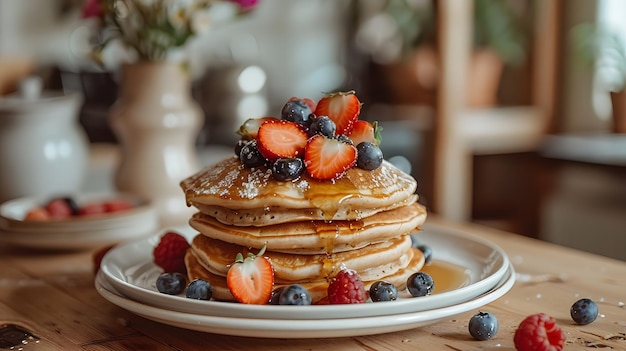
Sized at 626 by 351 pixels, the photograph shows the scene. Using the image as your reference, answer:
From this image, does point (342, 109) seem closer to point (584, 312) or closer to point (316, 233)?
point (316, 233)

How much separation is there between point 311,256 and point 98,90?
2895 millimetres

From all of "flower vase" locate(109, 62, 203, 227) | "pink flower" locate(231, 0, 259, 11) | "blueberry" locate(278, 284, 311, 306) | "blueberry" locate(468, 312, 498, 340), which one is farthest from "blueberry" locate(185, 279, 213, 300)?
"pink flower" locate(231, 0, 259, 11)

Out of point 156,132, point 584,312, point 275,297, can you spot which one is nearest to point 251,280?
point 275,297

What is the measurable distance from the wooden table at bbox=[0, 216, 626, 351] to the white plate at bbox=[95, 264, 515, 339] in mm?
48

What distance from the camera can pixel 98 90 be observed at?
373cm

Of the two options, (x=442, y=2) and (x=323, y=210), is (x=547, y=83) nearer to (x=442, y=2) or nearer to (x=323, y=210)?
(x=442, y=2)

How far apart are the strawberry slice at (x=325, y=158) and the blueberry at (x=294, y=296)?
17 centimetres

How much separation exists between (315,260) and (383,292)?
0.11 m

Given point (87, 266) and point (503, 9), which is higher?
point (503, 9)

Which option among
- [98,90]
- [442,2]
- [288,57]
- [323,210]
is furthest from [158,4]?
[288,57]

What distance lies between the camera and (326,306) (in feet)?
3.00

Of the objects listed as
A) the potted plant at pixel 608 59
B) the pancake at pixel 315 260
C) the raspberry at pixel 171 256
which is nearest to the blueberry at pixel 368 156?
the pancake at pixel 315 260

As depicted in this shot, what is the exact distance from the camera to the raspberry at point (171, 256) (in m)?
1.23

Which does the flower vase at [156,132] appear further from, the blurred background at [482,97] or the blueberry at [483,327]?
the blurred background at [482,97]
